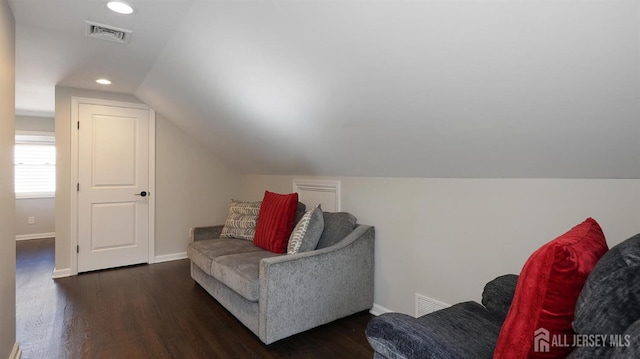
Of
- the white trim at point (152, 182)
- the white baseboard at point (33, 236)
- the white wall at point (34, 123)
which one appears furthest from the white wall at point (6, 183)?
the white wall at point (34, 123)

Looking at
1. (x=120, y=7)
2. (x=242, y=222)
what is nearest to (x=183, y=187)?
(x=242, y=222)

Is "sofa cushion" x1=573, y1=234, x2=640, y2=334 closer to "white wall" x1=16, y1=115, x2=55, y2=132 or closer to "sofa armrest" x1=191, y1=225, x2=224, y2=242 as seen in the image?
"sofa armrest" x1=191, y1=225, x2=224, y2=242

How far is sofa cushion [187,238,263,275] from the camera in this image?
2822 millimetres

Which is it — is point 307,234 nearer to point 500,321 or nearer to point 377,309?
point 377,309

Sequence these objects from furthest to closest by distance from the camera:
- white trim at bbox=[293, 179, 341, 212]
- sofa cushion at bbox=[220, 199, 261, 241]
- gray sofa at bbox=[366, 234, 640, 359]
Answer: sofa cushion at bbox=[220, 199, 261, 241] → white trim at bbox=[293, 179, 341, 212] → gray sofa at bbox=[366, 234, 640, 359]

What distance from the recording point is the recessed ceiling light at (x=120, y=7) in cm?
193

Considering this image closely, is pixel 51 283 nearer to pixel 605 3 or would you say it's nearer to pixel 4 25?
pixel 4 25

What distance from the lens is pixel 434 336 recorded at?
3.92 ft

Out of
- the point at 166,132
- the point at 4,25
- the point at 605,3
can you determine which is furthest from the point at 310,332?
the point at 166,132

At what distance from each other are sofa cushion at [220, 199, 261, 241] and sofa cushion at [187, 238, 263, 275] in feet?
0.36

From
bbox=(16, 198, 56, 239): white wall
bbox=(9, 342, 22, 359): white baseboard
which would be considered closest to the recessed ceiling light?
bbox=(9, 342, 22, 359): white baseboard

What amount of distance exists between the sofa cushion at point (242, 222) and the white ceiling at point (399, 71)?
31.3 inches

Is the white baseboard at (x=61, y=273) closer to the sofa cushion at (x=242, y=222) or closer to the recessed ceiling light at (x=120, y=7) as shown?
the sofa cushion at (x=242, y=222)

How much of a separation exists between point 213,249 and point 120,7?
195cm
